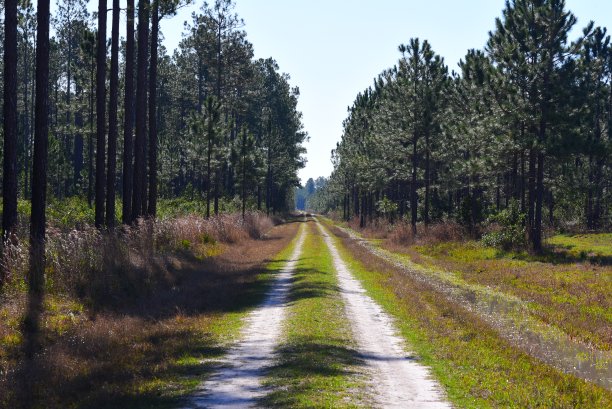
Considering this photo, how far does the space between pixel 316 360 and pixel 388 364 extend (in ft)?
3.91

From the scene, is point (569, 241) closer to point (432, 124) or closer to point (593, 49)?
point (432, 124)

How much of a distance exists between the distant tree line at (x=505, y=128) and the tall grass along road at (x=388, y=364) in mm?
20082

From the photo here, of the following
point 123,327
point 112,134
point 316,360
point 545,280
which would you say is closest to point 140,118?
point 112,134

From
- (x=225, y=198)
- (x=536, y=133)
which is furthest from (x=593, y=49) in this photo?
(x=225, y=198)

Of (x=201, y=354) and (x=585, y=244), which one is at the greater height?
(x=585, y=244)

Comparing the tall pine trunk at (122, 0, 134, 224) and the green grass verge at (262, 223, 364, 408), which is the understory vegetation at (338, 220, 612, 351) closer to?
the green grass verge at (262, 223, 364, 408)

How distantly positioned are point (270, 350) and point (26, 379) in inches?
159

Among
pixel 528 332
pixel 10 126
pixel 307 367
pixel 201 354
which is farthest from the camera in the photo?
pixel 10 126

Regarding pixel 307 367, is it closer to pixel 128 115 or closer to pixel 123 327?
pixel 123 327

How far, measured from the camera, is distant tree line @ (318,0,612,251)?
3325cm

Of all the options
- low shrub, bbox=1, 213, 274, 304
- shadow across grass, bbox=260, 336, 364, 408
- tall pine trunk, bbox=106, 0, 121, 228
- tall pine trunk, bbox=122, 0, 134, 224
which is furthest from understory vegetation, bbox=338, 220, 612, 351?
tall pine trunk, bbox=106, 0, 121, 228

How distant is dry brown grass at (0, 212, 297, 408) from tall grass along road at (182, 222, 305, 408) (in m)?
0.42

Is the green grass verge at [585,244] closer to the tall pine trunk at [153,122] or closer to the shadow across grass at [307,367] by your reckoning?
the tall pine trunk at [153,122]

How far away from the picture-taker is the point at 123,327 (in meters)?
13.0
